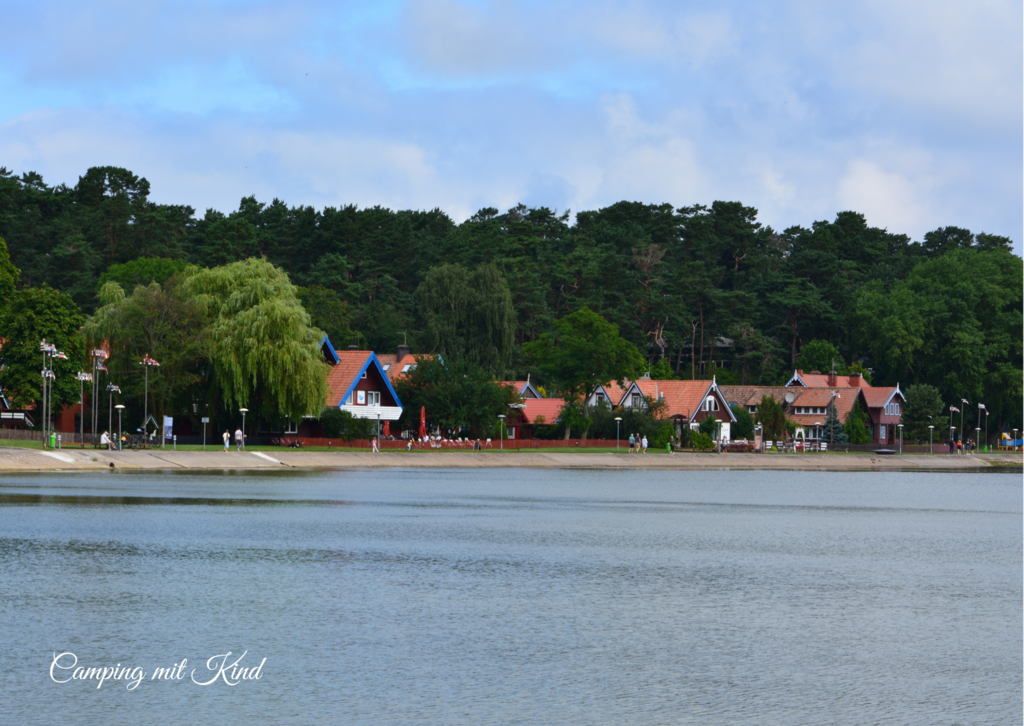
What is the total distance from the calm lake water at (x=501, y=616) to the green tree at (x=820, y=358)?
11149 centimetres

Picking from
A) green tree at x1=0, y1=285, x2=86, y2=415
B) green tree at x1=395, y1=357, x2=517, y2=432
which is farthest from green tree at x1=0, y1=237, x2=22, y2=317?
green tree at x1=395, y1=357, x2=517, y2=432

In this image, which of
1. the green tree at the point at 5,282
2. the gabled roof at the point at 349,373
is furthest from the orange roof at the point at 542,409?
the green tree at the point at 5,282

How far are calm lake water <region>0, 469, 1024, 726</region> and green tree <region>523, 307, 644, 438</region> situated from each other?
62930mm

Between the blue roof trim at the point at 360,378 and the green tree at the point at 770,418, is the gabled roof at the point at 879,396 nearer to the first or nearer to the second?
the green tree at the point at 770,418

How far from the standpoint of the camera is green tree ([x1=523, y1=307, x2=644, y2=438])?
9931 cm

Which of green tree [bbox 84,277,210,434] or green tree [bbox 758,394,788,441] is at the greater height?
green tree [bbox 84,277,210,434]

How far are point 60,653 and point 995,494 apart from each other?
52.8m

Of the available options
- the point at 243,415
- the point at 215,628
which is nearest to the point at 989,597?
the point at 215,628

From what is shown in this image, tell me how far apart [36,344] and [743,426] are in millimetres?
64542

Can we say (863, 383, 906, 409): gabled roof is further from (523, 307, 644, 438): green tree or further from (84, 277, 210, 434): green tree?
(84, 277, 210, 434): green tree

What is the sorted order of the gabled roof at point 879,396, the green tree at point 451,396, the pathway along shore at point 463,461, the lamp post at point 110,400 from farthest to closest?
the gabled roof at point 879,396, the green tree at point 451,396, the lamp post at point 110,400, the pathway along shore at point 463,461

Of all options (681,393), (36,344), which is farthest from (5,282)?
(681,393)

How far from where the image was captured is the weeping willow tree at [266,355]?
72.2 metres

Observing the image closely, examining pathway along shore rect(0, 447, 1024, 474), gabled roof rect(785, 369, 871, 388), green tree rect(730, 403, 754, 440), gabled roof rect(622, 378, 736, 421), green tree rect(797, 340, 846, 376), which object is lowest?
pathway along shore rect(0, 447, 1024, 474)
